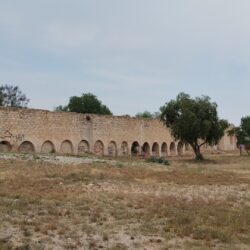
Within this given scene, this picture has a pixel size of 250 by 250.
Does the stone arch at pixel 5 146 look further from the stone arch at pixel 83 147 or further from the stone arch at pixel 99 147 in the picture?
the stone arch at pixel 99 147

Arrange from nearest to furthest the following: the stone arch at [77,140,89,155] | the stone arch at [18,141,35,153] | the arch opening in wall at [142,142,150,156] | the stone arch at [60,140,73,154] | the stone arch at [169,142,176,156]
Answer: the stone arch at [18,141,35,153] → the stone arch at [60,140,73,154] → the stone arch at [77,140,89,155] → the arch opening in wall at [142,142,150,156] → the stone arch at [169,142,176,156]

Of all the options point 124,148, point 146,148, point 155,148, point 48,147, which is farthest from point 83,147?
point 155,148

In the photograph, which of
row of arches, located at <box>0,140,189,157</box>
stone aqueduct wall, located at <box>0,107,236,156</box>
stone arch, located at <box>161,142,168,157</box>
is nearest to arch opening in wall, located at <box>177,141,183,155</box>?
row of arches, located at <box>0,140,189,157</box>

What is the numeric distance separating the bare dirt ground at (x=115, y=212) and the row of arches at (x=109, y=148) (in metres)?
16.3

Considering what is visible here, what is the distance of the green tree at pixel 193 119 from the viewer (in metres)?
36.2

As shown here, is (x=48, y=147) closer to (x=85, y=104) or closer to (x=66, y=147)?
(x=66, y=147)

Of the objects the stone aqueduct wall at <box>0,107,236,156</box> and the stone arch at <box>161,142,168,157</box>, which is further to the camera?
the stone arch at <box>161,142,168,157</box>

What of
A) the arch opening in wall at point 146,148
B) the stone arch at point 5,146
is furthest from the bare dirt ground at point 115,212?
the arch opening in wall at point 146,148

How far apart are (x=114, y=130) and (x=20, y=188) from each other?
97.9ft

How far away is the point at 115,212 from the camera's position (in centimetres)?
980

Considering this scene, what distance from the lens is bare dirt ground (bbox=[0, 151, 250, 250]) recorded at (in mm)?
7531

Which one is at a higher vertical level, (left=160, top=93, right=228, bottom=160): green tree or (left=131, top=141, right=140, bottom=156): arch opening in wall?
(left=160, top=93, right=228, bottom=160): green tree

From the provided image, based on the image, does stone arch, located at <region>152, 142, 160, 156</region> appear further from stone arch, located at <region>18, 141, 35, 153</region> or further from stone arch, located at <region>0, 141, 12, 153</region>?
stone arch, located at <region>0, 141, 12, 153</region>

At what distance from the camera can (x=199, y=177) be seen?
60.2ft
